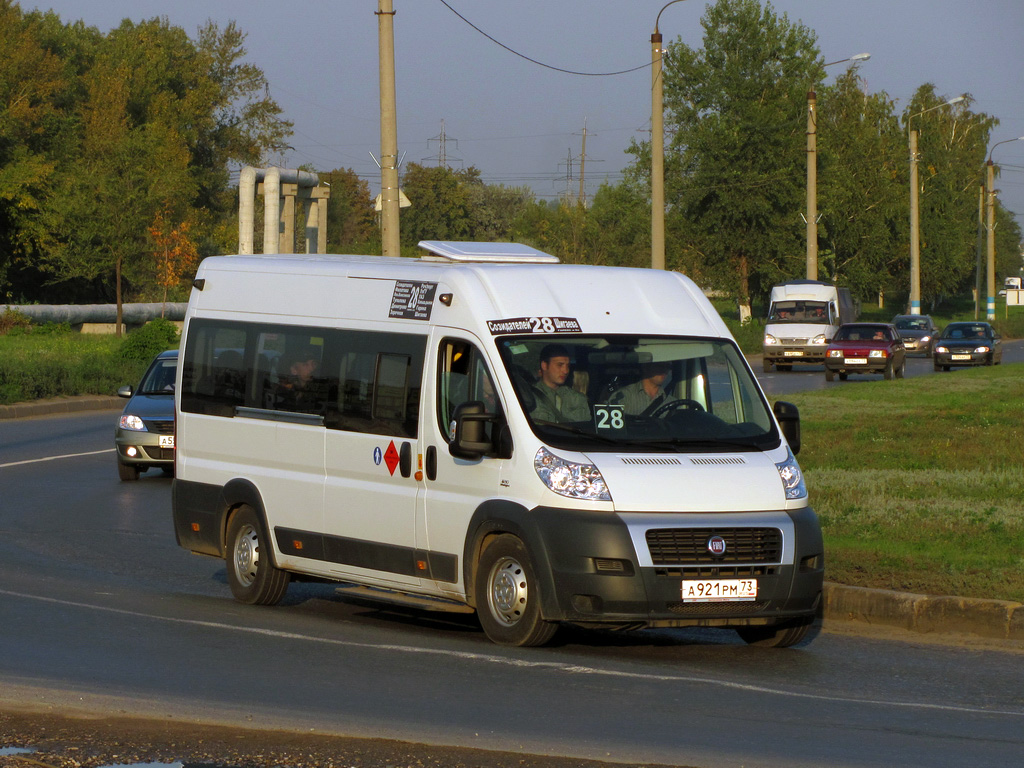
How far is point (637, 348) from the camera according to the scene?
9008 millimetres

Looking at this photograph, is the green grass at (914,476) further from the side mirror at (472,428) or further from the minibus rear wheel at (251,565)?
the minibus rear wheel at (251,565)

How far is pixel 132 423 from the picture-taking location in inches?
734

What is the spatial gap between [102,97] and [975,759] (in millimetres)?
71250

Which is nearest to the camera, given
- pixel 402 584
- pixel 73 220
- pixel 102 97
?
pixel 402 584

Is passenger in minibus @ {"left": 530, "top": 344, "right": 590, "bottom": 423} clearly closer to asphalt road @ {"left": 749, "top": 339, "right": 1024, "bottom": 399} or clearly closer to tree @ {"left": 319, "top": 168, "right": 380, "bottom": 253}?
asphalt road @ {"left": 749, "top": 339, "right": 1024, "bottom": 399}

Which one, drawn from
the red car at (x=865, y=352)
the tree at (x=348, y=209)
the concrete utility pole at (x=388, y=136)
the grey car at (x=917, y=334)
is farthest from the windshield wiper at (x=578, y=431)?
the tree at (x=348, y=209)

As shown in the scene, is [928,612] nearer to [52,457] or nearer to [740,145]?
[52,457]

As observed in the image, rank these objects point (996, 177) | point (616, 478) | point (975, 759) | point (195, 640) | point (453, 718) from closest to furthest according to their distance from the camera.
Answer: point (975, 759), point (453, 718), point (616, 478), point (195, 640), point (996, 177)

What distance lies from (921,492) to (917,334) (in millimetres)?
45016

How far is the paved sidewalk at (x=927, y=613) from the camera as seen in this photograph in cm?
916

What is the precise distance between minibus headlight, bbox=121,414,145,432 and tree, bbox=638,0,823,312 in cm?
6397

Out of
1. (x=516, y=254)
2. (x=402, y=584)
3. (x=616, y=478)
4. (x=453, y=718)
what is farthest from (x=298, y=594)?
(x=453, y=718)

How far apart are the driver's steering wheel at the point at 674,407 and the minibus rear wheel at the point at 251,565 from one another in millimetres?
3124

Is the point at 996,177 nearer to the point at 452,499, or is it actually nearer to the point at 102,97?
the point at 102,97
